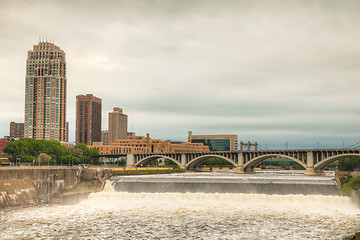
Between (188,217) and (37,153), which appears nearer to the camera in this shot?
(188,217)

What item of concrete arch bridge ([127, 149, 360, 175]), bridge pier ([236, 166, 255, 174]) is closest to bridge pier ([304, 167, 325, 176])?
concrete arch bridge ([127, 149, 360, 175])

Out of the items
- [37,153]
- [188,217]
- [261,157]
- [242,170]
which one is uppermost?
[37,153]

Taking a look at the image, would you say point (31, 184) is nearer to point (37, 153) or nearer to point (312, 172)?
point (312, 172)

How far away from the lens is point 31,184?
6338 cm

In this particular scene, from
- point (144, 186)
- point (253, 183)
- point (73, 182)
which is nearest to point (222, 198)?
point (253, 183)

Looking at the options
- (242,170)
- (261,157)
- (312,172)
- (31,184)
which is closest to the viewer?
(31,184)

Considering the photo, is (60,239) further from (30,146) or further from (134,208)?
(30,146)

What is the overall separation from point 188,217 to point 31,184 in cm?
2952

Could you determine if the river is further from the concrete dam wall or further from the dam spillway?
the dam spillway

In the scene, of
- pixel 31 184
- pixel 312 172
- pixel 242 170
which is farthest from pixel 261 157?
pixel 31 184

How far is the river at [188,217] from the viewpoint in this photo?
4075 centimetres

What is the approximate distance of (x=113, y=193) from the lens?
70250 mm

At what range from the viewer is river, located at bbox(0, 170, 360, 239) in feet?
134

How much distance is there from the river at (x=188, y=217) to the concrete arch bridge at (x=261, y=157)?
5726 cm
